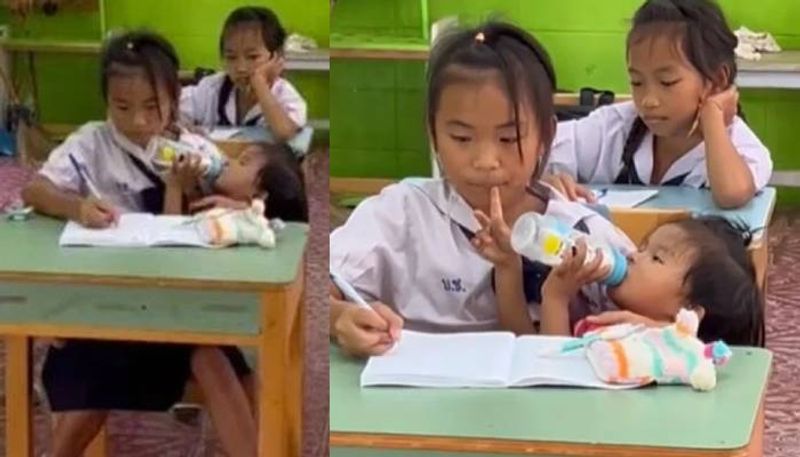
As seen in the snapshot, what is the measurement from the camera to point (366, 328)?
109cm

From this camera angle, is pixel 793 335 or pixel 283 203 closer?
pixel 283 203

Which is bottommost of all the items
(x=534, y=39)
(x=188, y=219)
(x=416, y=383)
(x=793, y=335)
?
(x=793, y=335)

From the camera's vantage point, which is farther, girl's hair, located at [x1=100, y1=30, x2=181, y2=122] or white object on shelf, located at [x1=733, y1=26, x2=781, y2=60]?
white object on shelf, located at [x1=733, y1=26, x2=781, y2=60]

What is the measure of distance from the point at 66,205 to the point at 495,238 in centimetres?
32

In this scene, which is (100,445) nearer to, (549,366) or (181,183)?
(181,183)

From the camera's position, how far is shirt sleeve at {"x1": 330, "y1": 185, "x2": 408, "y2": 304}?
1084 millimetres

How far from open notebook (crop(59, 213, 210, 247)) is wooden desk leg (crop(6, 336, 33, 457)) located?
0.39ft

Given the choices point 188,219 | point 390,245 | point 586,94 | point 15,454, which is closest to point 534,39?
point 586,94

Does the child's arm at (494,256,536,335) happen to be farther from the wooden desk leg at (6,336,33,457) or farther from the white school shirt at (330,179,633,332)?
the wooden desk leg at (6,336,33,457)

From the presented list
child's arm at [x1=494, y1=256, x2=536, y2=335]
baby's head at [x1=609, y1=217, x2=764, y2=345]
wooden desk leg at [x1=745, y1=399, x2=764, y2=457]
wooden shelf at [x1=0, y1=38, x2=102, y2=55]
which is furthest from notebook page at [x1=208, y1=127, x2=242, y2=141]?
wooden desk leg at [x1=745, y1=399, x2=764, y2=457]

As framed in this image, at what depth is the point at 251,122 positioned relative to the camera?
1.13 metres

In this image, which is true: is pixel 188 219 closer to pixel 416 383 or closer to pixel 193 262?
pixel 193 262

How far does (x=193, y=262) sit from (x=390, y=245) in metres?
0.15

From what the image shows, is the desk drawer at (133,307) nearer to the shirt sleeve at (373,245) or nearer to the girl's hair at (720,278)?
the shirt sleeve at (373,245)
